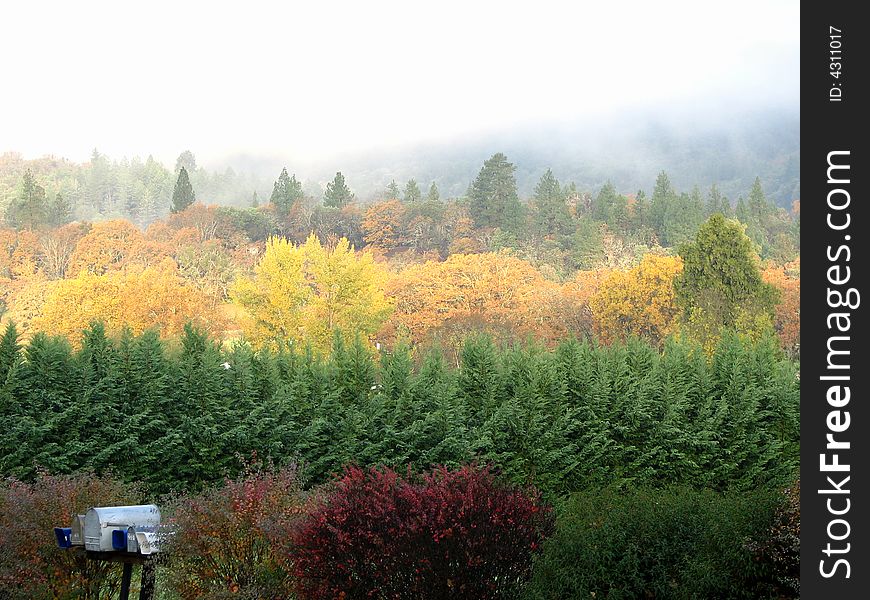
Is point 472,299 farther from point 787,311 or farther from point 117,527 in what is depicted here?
point 117,527

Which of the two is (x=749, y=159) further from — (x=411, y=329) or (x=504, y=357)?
(x=504, y=357)

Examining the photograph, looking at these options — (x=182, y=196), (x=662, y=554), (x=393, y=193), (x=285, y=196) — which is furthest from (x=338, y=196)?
(x=662, y=554)

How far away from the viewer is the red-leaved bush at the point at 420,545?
18.3 ft

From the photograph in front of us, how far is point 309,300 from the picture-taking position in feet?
99.6

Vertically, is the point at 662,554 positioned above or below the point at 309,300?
above

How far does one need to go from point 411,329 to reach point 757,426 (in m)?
20.3

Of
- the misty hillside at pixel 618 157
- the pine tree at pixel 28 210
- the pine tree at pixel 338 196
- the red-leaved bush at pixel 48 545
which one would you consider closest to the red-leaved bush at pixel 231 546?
the red-leaved bush at pixel 48 545

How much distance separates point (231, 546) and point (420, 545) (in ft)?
4.49

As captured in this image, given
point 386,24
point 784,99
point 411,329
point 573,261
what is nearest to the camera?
point 411,329

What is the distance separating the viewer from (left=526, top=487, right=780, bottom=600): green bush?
471 centimetres

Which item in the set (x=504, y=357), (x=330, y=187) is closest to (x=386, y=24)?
(x=330, y=187)

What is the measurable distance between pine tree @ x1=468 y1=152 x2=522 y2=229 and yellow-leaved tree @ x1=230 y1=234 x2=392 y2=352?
47.4 ft

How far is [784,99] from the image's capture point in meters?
74.7
